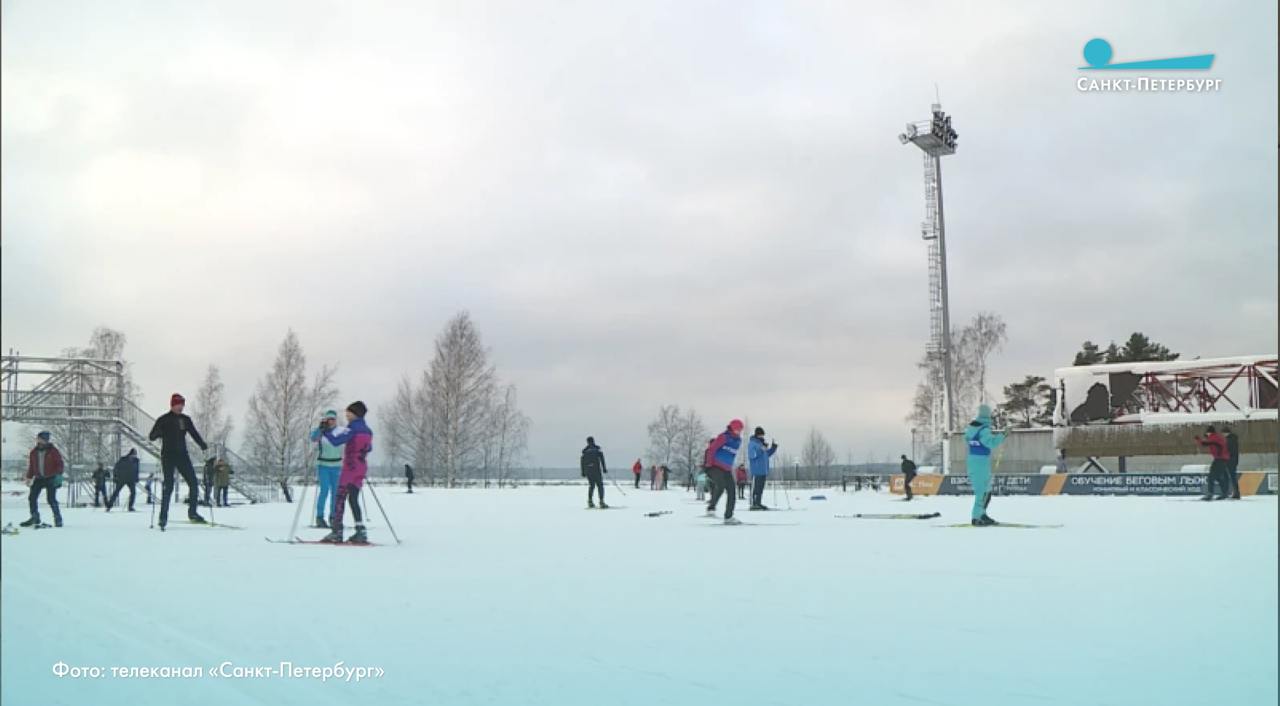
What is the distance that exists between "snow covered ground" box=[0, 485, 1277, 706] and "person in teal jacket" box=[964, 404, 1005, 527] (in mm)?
3125

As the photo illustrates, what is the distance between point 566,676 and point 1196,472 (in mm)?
24559

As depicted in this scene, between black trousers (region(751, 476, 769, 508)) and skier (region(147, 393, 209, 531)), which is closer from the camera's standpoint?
skier (region(147, 393, 209, 531))

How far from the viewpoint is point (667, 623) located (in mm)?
4836

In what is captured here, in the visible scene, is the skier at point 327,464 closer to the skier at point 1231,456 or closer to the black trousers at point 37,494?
the black trousers at point 37,494

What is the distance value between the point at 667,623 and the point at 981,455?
786 centimetres

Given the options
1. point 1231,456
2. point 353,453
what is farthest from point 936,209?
point 353,453

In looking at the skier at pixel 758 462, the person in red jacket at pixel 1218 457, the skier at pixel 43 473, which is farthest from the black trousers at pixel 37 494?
the person in red jacket at pixel 1218 457

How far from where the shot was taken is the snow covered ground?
368cm

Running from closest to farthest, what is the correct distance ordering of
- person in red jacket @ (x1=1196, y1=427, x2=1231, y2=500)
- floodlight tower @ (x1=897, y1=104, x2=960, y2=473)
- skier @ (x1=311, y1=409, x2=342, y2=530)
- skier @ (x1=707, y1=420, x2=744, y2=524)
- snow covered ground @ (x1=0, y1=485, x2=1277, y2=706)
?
snow covered ground @ (x1=0, y1=485, x2=1277, y2=706)
skier @ (x1=311, y1=409, x2=342, y2=530)
skier @ (x1=707, y1=420, x2=744, y2=524)
person in red jacket @ (x1=1196, y1=427, x2=1231, y2=500)
floodlight tower @ (x1=897, y1=104, x2=960, y2=473)

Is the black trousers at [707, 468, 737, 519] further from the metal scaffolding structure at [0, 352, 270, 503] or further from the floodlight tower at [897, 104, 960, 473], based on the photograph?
the floodlight tower at [897, 104, 960, 473]

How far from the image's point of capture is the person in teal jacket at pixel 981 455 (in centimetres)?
1124

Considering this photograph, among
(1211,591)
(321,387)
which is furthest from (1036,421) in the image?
(1211,591)

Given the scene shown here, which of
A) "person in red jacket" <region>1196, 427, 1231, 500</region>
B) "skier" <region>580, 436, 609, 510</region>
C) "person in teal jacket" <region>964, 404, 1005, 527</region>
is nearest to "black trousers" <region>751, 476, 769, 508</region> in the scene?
"skier" <region>580, 436, 609, 510</region>

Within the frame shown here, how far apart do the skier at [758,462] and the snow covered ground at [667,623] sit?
892 centimetres
